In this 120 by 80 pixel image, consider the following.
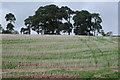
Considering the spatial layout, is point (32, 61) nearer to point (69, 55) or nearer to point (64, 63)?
point (64, 63)

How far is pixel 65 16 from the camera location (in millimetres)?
66562

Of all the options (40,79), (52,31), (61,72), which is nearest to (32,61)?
(61,72)

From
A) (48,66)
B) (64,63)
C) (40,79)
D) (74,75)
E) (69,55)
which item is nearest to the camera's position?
(40,79)

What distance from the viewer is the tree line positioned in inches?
2579

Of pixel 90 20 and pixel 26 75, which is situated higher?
pixel 90 20

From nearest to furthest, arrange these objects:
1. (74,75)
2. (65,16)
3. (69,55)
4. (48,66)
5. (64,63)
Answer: (74,75)
(48,66)
(64,63)
(69,55)
(65,16)

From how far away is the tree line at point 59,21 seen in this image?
65500 mm

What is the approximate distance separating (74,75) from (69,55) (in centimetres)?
918

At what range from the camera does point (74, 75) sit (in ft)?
47.6

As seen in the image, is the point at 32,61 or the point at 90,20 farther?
the point at 90,20

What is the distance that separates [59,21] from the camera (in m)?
67.0

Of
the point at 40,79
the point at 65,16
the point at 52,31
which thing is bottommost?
the point at 40,79

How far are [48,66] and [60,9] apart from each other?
2014 inches

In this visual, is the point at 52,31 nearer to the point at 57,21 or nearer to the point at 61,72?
the point at 57,21
